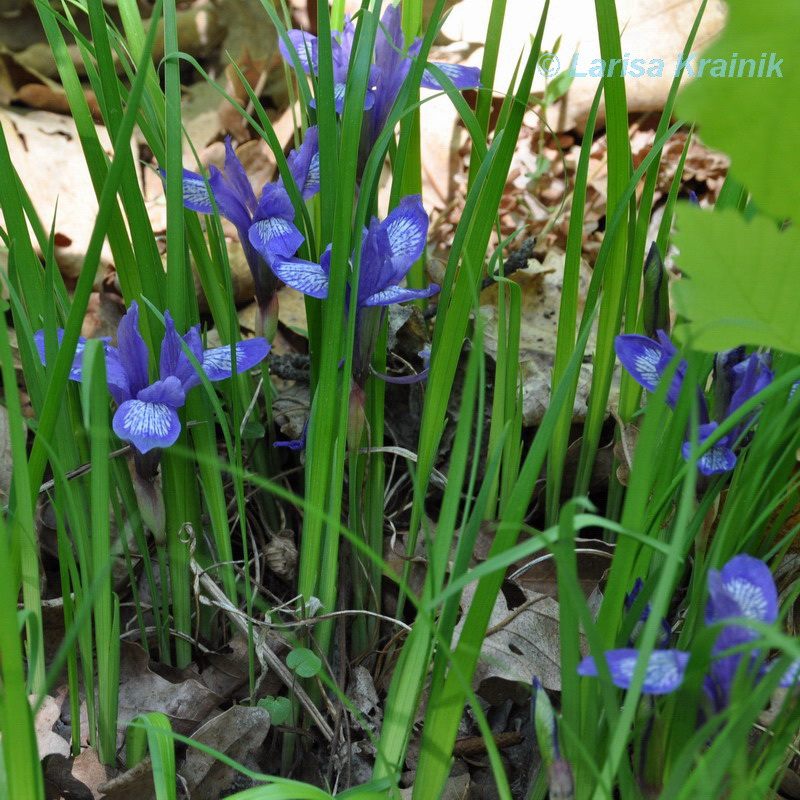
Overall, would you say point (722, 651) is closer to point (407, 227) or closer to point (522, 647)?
point (522, 647)

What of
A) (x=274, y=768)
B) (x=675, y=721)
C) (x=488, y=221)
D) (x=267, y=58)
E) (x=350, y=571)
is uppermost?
(x=267, y=58)

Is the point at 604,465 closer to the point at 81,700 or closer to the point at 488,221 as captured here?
the point at 488,221

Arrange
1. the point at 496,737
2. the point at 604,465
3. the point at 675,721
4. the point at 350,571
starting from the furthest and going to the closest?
the point at 604,465 < the point at 350,571 < the point at 496,737 < the point at 675,721

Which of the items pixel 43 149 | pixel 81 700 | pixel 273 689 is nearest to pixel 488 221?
pixel 273 689

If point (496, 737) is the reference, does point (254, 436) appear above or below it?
above

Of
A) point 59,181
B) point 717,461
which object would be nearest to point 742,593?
point 717,461

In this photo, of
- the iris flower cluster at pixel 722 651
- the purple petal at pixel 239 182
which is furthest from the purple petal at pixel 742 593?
the purple petal at pixel 239 182

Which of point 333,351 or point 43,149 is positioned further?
point 43,149
